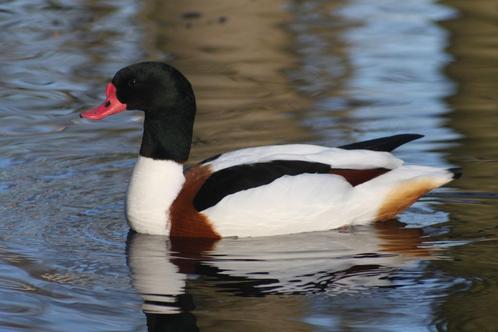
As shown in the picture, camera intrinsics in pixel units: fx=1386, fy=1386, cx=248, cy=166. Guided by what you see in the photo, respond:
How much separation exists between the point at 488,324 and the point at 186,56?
7.56 meters

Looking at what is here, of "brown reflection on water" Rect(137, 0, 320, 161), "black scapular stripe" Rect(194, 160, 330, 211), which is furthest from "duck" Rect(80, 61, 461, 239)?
"brown reflection on water" Rect(137, 0, 320, 161)

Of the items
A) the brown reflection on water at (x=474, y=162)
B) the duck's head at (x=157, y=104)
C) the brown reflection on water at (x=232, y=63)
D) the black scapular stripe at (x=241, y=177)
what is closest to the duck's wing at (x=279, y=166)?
the black scapular stripe at (x=241, y=177)

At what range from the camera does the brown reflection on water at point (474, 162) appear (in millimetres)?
7285

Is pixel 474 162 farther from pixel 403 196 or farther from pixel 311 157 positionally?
pixel 311 157

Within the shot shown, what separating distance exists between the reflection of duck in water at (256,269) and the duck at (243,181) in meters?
0.10

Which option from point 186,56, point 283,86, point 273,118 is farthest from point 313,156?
point 186,56

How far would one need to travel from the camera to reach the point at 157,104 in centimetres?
909

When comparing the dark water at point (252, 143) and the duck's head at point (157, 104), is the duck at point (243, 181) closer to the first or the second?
the duck's head at point (157, 104)

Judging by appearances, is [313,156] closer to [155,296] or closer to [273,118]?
[155,296]

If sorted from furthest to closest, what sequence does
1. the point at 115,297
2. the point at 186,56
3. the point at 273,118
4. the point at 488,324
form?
1. the point at 186,56
2. the point at 273,118
3. the point at 115,297
4. the point at 488,324

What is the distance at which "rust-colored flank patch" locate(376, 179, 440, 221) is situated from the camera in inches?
356

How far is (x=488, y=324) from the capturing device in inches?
274

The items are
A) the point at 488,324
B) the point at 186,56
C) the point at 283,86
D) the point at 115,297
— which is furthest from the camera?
the point at 186,56

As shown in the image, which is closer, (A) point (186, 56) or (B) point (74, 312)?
(B) point (74, 312)
